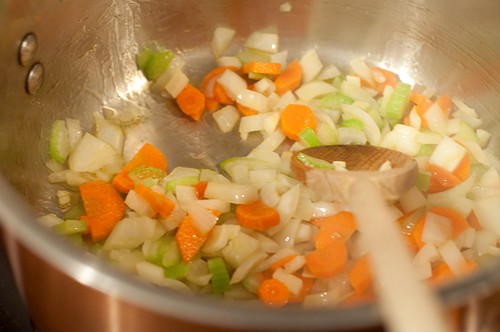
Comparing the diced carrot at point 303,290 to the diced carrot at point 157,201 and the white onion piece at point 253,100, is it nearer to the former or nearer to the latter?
the diced carrot at point 157,201

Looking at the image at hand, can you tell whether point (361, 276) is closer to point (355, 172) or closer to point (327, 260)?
point (327, 260)

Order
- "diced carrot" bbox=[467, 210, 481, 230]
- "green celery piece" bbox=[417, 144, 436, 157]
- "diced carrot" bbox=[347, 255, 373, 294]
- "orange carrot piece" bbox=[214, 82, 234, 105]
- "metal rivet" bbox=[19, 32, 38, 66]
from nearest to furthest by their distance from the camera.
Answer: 1. "diced carrot" bbox=[347, 255, 373, 294]
2. "metal rivet" bbox=[19, 32, 38, 66]
3. "diced carrot" bbox=[467, 210, 481, 230]
4. "green celery piece" bbox=[417, 144, 436, 157]
5. "orange carrot piece" bbox=[214, 82, 234, 105]

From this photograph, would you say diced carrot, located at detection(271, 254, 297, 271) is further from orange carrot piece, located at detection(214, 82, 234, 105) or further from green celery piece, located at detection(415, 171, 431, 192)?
orange carrot piece, located at detection(214, 82, 234, 105)

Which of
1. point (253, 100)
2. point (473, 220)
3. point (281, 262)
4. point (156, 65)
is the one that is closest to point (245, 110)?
point (253, 100)

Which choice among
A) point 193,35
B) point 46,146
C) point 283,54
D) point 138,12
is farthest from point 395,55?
point 46,146

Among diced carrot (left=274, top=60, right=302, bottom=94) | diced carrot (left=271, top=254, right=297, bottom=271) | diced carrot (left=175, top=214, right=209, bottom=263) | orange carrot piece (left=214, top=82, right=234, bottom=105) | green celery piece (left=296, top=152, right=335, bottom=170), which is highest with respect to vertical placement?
diced carrot (left=274, top=60, right=302, bottom=94)

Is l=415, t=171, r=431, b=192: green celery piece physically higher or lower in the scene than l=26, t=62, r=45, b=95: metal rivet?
lower

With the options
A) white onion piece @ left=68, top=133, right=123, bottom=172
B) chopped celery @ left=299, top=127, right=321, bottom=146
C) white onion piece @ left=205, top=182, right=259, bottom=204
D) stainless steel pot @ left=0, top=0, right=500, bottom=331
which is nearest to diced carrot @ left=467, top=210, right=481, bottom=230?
stainless steel pot @ left=0, top=0, right=500, bottom=331
